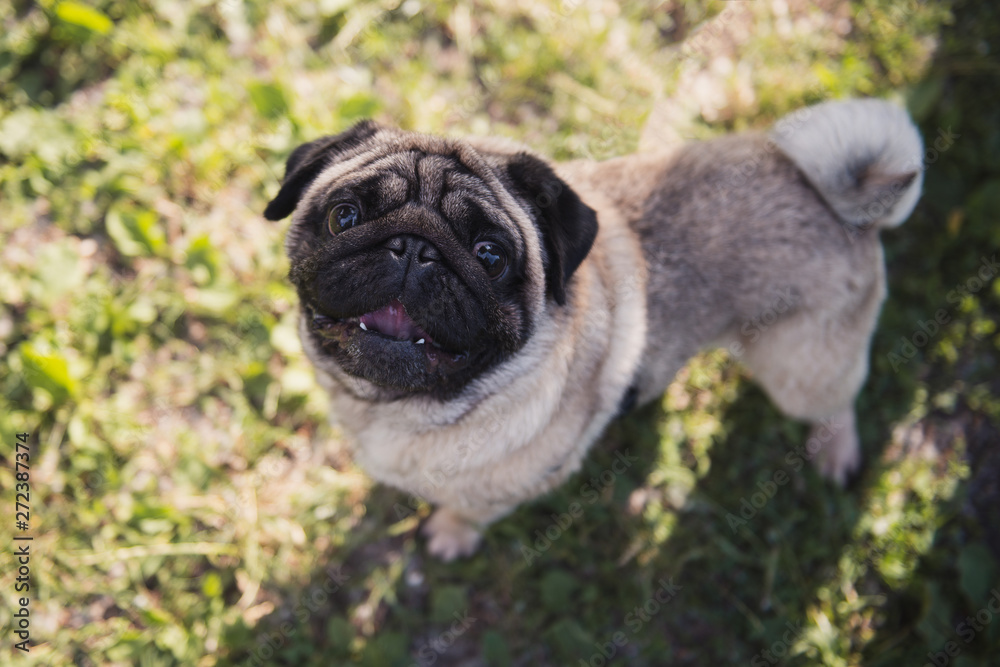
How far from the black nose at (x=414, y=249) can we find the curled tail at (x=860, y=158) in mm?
2083

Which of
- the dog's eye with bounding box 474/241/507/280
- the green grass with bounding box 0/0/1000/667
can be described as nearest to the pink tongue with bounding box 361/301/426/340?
the dog's eye with bounding box 474/241/507/280

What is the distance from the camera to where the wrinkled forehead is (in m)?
2.47

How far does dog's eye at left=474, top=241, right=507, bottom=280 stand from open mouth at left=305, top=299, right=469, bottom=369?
0.37 m

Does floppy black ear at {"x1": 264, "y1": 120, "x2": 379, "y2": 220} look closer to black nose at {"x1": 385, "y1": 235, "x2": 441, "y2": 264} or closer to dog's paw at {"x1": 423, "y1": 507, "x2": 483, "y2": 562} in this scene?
black nose at {"x1": 385, "y1": 235, "x2": 441, "y2": 264}

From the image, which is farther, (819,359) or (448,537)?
(448,537)

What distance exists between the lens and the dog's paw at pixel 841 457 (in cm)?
427

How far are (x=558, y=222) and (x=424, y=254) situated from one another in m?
0.60

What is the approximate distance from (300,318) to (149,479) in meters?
2.08

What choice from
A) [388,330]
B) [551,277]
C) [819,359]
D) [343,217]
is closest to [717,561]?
[819,359]

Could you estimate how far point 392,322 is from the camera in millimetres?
2551

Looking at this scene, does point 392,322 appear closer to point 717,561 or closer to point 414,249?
point 414,249

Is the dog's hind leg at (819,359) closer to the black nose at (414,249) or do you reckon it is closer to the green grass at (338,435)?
the green grass at (338,435)

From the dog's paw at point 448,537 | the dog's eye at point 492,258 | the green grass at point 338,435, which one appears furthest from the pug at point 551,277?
the green grass at point 338,435

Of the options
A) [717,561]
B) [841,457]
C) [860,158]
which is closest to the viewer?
[860,158]
